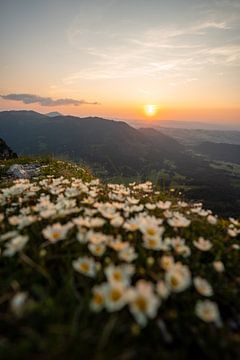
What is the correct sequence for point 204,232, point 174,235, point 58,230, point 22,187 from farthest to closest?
point 22,187 < point 204,232 < point 174,235 < point 58,230

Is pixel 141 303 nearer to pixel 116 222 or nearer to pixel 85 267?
pixel 85 267

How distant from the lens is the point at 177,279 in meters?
3.06

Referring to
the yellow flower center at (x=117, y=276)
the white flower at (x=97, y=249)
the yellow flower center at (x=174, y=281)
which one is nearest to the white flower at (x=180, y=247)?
the yellow flower center at (x=174, y=281)

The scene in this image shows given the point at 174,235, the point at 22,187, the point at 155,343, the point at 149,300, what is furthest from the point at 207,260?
the point at 22,187

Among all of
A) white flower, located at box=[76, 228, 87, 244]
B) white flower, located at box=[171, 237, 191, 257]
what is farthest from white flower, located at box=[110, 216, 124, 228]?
white flower, located at box=[171, 237, 191, 257]

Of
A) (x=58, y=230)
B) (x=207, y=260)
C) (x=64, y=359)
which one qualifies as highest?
(x=58, y=230)

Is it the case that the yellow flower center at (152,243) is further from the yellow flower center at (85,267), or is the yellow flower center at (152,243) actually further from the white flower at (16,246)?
the white flower at (16,246)

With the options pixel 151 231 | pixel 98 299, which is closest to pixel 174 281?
pixel 98 299

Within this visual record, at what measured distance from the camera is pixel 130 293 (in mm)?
2572

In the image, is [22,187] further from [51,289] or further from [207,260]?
[207,260]

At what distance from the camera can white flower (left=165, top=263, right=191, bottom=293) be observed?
118 inches

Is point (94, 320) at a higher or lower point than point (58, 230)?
lower

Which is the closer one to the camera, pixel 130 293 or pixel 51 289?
pixel 130 293

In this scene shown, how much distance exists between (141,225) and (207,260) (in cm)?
141
